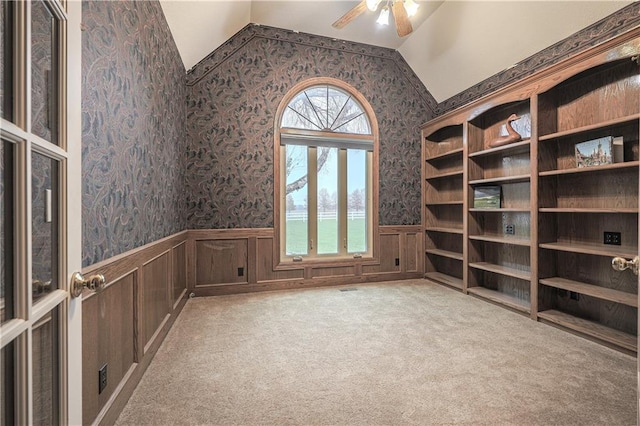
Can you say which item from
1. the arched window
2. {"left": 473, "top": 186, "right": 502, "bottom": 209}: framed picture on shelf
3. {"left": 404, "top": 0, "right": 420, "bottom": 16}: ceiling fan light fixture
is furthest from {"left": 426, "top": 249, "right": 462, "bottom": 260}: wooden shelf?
{"left": 404, "top": 0, "right": 420, "bottom": 16}: ceiling fan light fixture

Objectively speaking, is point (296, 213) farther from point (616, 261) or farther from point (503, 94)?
point (616, 261)

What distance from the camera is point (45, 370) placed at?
28.2 inches

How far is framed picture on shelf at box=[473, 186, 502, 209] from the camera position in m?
3.62

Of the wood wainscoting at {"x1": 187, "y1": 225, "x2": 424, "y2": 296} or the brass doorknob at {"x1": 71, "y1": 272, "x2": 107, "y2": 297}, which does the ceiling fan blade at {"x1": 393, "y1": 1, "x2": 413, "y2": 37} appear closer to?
the wood wainscoting at {"x1": 187, "y1": 225, "x2": 424, "y2": 296}

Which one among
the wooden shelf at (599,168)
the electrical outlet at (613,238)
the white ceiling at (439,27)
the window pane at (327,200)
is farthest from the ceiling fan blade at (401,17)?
the electrical outlet at (613,238)

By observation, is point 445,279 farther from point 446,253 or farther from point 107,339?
point 107,339

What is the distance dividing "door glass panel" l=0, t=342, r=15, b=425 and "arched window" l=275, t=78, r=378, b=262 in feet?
11.4

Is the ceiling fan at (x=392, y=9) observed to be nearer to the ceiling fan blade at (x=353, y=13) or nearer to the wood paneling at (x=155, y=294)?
the ceiling fan blade at (x=353, y=13)

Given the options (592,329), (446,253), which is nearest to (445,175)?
(446,253)

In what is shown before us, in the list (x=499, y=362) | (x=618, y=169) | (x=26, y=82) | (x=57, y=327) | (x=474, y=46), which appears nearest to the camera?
(x=26, y=82)

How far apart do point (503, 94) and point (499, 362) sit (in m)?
2.78

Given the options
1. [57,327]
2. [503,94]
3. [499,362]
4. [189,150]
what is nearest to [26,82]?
[57,327]

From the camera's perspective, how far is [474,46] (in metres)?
3.66

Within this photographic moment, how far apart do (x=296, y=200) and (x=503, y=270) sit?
269 centimetres
